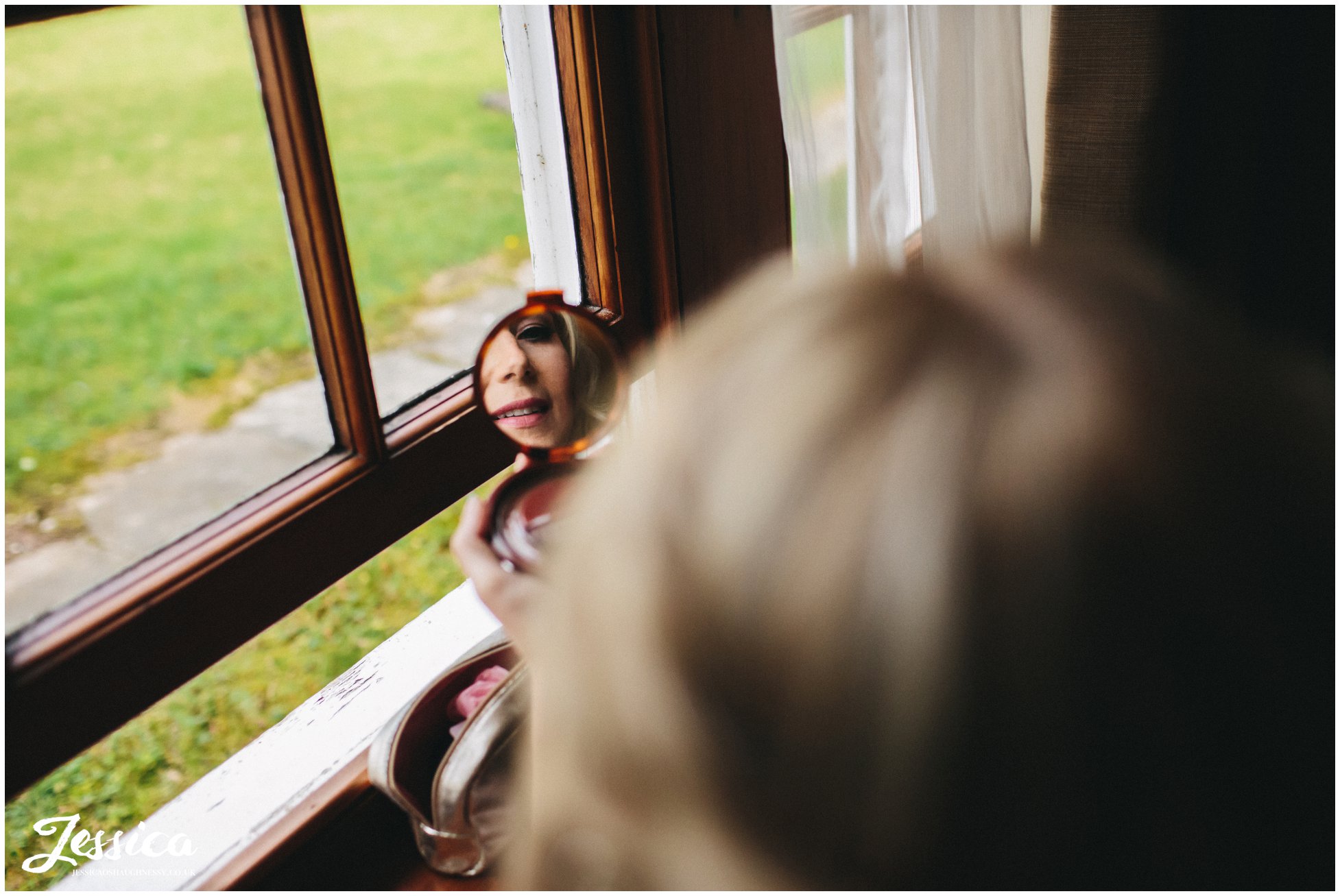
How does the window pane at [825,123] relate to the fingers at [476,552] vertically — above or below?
above

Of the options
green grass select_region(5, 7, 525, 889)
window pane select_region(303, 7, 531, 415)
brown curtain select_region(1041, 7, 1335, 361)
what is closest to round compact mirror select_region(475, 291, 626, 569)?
green grass select_region(5, 7, 525, 889)

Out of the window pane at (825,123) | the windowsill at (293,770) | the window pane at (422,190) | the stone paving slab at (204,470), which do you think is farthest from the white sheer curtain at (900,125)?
the window pane at (422,190)

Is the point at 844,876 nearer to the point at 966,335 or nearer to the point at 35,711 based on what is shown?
the point at 966,335

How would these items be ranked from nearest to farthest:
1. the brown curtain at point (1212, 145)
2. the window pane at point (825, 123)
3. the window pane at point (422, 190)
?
1. the window pane at point (825, 123)
2. the brown curtain at point (1212, 145)
3. the window pane at point (422, 190)

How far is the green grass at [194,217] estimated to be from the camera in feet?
4.97

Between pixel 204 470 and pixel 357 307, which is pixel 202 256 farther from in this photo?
pixel 357 307

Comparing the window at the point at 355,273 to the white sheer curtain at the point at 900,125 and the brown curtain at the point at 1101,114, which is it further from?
the brown curtain at the point at 1101,114

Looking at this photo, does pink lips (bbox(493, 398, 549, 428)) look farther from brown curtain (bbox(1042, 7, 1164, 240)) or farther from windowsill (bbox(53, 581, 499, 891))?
brown curtain (bbox(1042, 7, 1164, 240))

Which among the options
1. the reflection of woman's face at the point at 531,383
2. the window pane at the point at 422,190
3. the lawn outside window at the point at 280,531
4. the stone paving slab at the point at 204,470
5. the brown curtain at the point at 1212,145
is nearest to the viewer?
the lawn outside window at the point at 280,531

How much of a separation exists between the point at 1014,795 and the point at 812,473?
15cm

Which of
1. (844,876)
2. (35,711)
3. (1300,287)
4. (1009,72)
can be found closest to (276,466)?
(35,711)

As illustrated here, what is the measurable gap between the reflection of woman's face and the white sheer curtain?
358 millimetres

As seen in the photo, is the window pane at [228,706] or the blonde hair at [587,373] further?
the window pane at [228,706]

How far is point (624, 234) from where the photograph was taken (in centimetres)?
89
